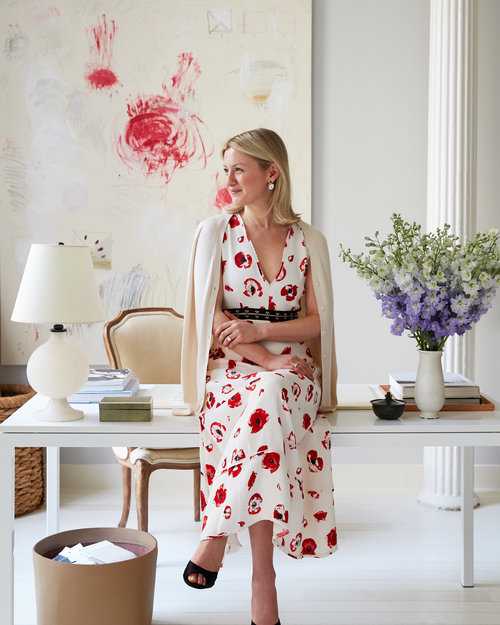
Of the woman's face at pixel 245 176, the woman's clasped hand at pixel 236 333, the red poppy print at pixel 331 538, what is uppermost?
the woman's face at pixel 245 176

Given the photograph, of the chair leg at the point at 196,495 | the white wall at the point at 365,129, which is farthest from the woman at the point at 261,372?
the white wall at the point at 365,129

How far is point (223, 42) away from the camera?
4.35 meters

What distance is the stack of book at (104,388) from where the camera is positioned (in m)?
2.91

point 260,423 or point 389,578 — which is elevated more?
point 260,423

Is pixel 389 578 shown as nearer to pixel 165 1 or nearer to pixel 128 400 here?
pixel 128 400

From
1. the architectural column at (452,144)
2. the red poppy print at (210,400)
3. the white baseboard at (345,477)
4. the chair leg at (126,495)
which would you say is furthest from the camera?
the white baseboard at (345,477)

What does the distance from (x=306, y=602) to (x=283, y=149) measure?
62.5 inches

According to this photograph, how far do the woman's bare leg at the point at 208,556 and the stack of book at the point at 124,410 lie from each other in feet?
1.35

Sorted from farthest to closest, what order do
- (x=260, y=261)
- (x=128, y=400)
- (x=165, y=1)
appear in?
(x=165, y=1) → (x=260, y=261) → (x=128, y=400)

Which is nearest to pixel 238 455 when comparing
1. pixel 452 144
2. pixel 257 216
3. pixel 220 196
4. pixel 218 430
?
pixel 218 430

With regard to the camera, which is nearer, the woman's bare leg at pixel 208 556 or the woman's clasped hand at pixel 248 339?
the woman's bare leg at pixel 208 556

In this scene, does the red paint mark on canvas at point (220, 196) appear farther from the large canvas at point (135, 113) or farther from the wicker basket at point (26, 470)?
the wicker basket at point (26, 470)

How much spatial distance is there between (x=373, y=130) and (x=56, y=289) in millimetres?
2292

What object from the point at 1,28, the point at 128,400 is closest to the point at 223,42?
the point at 1,28
